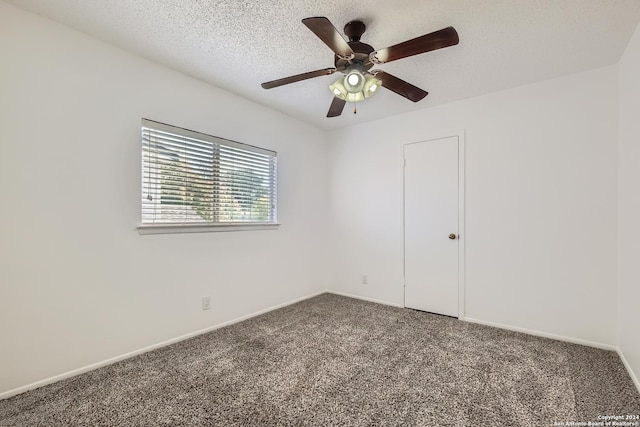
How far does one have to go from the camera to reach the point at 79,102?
82.4 inches

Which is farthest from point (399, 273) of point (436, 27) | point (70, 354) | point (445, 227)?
point (70, 354)

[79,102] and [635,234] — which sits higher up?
A: [79,102]

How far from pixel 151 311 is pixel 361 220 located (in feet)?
8.75

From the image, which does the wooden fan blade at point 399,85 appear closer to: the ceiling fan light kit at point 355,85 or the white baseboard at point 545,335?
the ceiling fan light kit at point 355,85

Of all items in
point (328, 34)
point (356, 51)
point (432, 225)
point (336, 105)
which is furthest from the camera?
point (432, 225)

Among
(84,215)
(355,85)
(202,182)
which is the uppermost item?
(355,85)

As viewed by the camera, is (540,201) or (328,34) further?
(540,201)

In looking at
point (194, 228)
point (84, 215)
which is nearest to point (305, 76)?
point (194, 228)

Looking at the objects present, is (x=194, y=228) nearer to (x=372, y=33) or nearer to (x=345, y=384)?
(x=345, y=384)

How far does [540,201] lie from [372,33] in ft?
7.24

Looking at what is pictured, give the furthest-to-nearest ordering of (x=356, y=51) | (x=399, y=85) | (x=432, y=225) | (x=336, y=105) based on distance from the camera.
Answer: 1. (x=432, y=225)
2. (x=336, y=105)
3. (x=399, y=85)
4. (x=356, y=51)

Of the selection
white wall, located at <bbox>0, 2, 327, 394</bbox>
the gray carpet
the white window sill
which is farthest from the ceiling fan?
the gray carpet

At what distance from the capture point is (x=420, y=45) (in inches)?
65.8

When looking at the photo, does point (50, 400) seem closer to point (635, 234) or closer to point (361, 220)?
point (361, 220)
